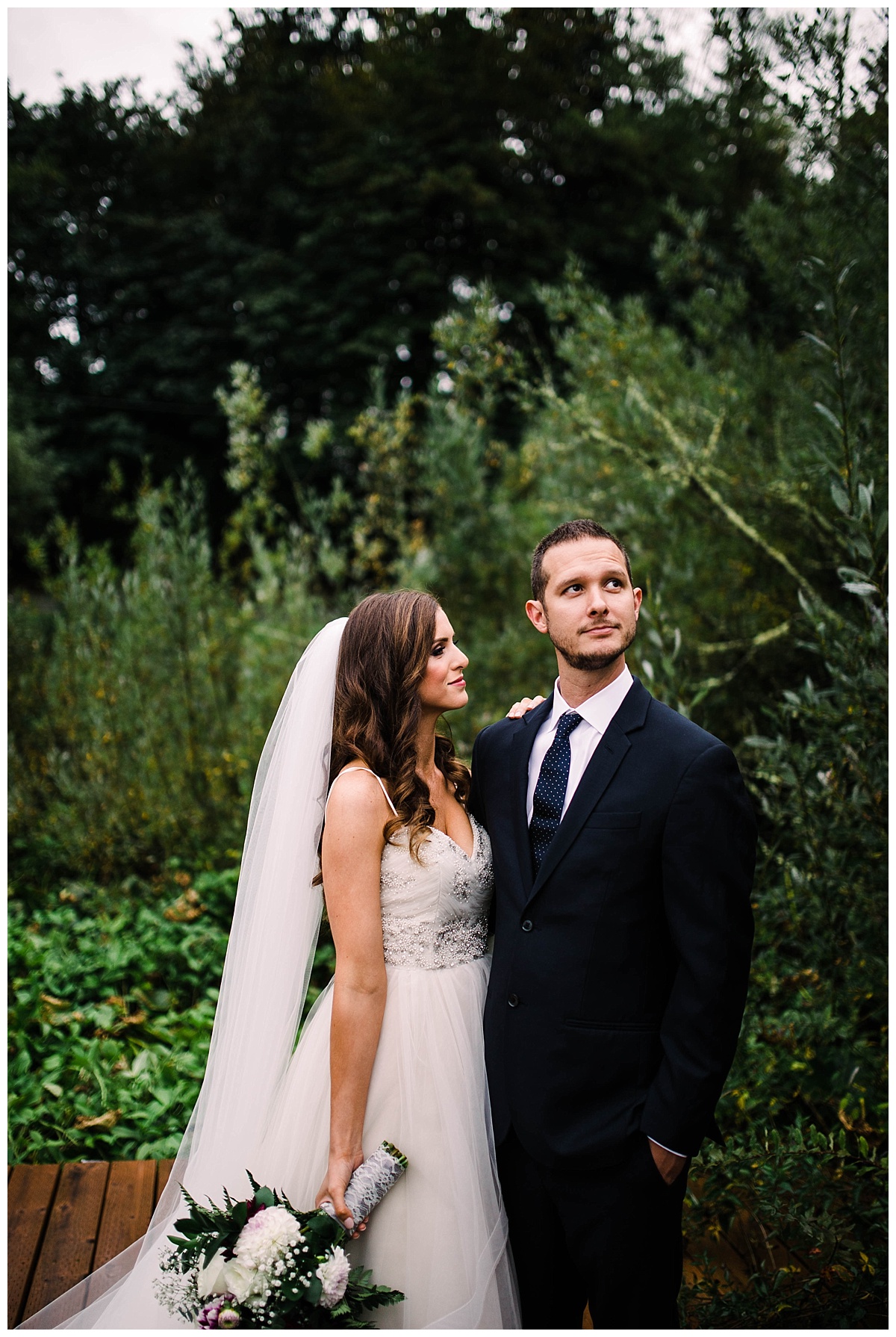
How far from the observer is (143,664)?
554cm

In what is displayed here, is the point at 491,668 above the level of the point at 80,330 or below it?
below

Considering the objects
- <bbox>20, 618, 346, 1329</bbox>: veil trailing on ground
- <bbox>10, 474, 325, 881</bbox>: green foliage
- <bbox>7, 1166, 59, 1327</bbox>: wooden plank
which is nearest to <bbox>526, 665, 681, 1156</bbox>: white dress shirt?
<bbox>20, 618, 346, 1329</bbox>: veil trailing on ground

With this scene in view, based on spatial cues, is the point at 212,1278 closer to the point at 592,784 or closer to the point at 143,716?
the point at 592,784

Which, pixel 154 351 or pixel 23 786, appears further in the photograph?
pixel 154 351

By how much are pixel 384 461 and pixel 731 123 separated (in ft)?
Answer: 10.3

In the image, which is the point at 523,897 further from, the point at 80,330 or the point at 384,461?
the point at 80,330

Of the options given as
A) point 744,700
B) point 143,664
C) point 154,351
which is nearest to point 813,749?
point 744,700

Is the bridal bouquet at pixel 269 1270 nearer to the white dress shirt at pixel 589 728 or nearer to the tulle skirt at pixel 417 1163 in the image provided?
the tulle skirt at pixel 417 1163

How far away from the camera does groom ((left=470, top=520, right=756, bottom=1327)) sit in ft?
6.09

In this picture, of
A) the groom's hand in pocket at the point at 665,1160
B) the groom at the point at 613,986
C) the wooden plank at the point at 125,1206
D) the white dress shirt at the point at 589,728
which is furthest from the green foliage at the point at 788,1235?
the wooden plank at the point at 125,1206

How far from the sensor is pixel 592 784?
78.2 inches

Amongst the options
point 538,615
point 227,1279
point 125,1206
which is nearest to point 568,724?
point 538,615

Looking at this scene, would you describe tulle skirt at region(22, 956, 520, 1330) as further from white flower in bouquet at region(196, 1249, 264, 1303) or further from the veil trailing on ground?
white flower in bouquet at region(196, 1249, 264, 1303)

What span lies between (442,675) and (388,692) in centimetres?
14
